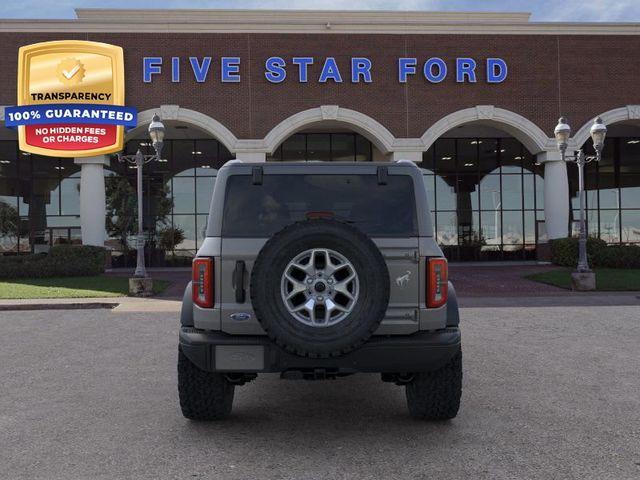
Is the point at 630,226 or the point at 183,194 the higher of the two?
the point at 183,194

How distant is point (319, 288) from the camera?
13.2 feet

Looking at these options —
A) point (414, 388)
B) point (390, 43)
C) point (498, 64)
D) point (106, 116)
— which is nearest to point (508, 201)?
point (498, 64)

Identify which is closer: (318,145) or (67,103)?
(67,103)

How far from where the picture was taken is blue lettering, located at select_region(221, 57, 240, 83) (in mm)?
24609

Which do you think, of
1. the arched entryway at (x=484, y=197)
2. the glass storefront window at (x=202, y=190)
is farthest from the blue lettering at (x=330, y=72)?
the glass storefront window at (x=202, y=190)

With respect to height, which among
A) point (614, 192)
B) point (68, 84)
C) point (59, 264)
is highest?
point (68, 84)

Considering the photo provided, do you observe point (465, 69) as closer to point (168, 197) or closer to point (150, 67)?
point (150, 67)

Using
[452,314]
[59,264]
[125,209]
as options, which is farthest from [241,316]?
[125,209]

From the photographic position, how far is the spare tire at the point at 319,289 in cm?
395

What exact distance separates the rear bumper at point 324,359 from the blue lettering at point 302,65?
21.9 m

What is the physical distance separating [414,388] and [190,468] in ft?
6.35

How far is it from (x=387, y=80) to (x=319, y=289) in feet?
73.6

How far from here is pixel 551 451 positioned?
165 inches

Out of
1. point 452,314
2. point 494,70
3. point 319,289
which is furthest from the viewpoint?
point 494,70
